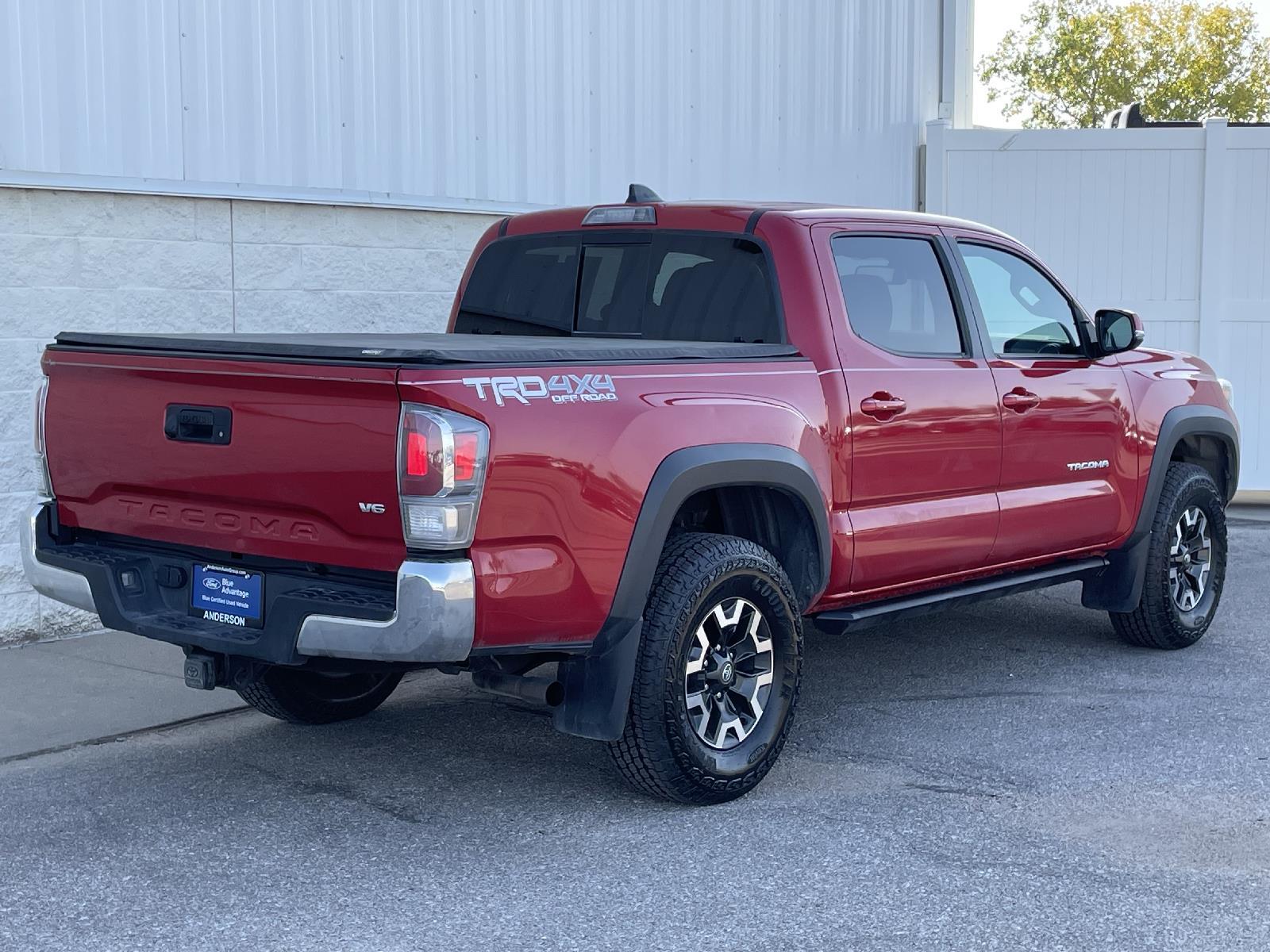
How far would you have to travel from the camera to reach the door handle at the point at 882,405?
5461 millimetres

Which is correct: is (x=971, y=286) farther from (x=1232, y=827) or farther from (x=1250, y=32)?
(x=1250, y=32)

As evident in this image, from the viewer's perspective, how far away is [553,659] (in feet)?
15.4

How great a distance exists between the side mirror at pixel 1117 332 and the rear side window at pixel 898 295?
3.24 ft

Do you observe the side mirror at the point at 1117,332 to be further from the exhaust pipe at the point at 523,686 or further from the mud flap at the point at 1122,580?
the exhaust pipe at the point at 523,686

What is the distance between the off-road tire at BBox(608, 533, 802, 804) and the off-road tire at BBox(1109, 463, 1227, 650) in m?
2.62

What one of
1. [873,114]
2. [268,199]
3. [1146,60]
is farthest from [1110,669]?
[1146,60]

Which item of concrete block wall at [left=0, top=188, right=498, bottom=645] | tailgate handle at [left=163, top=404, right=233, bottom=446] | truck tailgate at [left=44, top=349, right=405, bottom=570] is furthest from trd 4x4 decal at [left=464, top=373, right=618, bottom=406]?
concrete block wall at [left=0, top=188, right=498, bottom=645]

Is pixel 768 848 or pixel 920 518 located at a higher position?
pixel 920 518

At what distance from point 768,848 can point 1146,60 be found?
5101 cm

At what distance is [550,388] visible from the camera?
4.35 m

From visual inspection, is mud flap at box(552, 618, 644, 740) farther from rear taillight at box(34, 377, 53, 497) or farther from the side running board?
rear taillight at box(34, 377, 53, 497)

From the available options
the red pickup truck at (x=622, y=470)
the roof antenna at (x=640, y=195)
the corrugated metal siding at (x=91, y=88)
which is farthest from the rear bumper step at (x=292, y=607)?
the corrugated metal siding at (x=91, y=88)

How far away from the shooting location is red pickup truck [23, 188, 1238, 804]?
4207mm

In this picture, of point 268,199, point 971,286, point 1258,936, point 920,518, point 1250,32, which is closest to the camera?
point 1258,936
